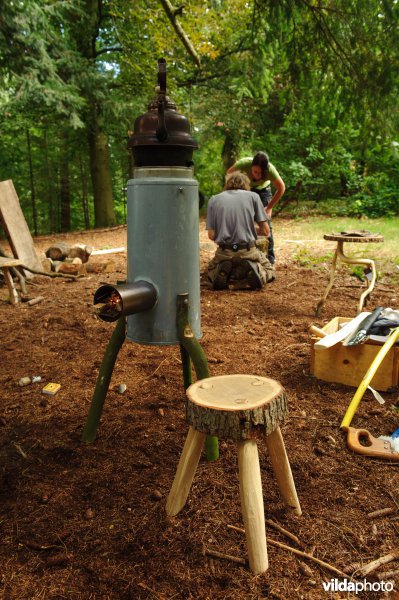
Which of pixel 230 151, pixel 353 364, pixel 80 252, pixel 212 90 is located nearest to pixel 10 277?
pixel 80 252

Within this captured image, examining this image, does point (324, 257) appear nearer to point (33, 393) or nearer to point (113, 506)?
point (33, 393)

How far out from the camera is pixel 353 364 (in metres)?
3.07

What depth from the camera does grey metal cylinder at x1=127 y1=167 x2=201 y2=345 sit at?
85.0 inches

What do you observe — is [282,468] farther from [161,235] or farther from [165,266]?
[161,235]

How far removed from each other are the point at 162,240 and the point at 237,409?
2.97ft

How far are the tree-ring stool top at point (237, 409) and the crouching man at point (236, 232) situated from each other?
3960mm

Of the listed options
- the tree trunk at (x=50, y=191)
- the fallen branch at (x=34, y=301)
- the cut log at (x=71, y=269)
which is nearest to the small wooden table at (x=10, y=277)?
the fallen branch at (x=34, y=301)

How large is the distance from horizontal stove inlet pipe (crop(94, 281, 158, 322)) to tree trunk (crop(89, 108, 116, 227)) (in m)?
11.1

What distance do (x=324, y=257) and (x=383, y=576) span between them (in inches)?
250

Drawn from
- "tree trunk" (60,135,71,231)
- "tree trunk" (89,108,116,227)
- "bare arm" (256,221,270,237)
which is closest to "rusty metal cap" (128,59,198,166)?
"bare arm" (256,221,270,237)

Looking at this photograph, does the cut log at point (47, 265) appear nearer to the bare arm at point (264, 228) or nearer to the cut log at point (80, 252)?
the cut log at point (80, 252)

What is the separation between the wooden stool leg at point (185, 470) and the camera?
1.80 m

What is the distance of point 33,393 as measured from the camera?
307 cm

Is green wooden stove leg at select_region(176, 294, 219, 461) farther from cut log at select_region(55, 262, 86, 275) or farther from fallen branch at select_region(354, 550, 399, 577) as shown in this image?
cut log at select_region(55, 262, 86, 275)
